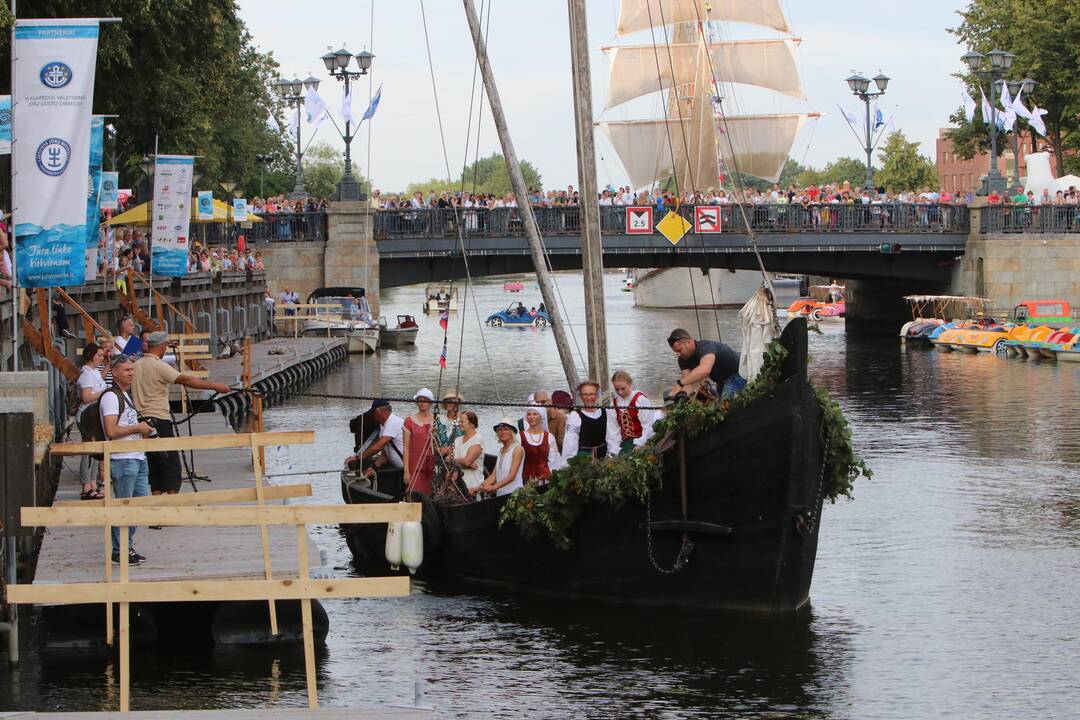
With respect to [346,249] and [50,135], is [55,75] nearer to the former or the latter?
[50,135]

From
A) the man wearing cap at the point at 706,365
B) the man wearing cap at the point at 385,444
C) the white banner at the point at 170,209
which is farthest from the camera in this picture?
the white banner at the point at 170,209

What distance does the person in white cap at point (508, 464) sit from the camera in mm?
17016

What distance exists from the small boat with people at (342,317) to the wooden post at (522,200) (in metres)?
34.6

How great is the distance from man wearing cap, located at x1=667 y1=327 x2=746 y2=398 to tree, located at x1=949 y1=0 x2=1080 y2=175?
202 ft

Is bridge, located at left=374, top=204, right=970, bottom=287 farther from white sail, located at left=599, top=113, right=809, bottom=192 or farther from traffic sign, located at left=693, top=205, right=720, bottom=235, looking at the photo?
white sail, located at left=599, top=113, right=809, bottom=192

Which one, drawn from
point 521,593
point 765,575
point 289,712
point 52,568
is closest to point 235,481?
point 521,593

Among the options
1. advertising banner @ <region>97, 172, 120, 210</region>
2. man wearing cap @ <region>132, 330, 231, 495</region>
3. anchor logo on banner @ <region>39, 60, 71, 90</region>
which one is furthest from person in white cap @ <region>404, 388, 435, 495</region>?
advertising banner @ <region>97, 172, 120, 210</region>

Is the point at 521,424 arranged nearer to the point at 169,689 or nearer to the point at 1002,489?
the point at 169,689

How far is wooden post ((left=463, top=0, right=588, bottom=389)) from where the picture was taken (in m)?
19.2

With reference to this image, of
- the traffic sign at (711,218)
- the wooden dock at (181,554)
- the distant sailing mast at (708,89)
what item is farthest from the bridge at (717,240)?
the wooden dock at (181,554)

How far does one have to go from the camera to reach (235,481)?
66.2 ft

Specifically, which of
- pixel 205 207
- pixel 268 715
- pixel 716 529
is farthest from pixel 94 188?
pixel 205 207

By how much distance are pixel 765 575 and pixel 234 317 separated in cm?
3506

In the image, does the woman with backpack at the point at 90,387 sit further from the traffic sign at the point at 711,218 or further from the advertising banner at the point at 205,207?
the traffic sign at the point at 711,218
